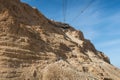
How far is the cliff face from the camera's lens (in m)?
32.2

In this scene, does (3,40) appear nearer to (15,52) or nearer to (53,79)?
(15,52)

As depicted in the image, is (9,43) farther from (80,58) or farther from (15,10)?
(80,58)

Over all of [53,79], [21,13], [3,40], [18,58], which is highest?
[21,13]

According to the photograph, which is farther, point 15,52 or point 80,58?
point 80,58

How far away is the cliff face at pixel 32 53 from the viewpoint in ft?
106

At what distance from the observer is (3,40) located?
34125 mm

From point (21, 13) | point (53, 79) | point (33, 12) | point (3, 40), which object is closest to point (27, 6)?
point (33, 12)

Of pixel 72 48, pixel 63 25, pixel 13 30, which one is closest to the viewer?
pixel 13 30

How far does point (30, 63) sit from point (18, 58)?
1.68 metres

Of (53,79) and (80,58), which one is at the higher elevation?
(80,58)

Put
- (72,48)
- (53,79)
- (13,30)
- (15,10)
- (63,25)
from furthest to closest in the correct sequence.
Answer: (63,25), (72,48), (15,10), (13,30), (53,79)

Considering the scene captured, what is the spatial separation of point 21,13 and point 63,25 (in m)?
25.2

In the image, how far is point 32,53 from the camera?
3544 centimetres

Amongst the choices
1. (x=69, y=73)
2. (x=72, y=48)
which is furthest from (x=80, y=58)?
(x=69, y=73)
